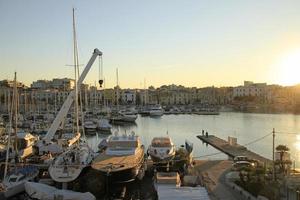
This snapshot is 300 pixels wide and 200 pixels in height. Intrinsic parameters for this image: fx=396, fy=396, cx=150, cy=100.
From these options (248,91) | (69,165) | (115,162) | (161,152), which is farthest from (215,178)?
(248,91)

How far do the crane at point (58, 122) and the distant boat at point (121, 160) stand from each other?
19.0 ft

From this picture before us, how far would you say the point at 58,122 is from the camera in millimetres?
28641

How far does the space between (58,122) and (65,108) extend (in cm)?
118

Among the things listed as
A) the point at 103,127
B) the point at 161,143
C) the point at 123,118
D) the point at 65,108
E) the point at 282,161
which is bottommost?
the point at 103,127

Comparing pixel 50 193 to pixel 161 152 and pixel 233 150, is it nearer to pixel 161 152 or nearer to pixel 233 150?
pixel 161 152

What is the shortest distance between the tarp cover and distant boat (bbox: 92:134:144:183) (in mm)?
1967

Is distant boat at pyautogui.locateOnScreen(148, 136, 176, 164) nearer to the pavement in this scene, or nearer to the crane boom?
the pavement

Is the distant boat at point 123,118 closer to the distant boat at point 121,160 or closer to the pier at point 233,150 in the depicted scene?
the pier at point 233,150

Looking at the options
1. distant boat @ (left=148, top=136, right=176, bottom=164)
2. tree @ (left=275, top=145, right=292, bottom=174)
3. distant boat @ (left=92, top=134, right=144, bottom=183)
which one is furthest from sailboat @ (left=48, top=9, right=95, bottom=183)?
tree @ (left=275, top=145, right=292, bottom=174)

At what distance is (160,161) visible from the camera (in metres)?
23.6

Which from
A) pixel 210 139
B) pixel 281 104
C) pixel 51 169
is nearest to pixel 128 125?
pixel 210 139

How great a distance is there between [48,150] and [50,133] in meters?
1.79

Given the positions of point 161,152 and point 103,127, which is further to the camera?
point 103,127

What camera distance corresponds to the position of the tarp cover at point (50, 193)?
17047 mm
